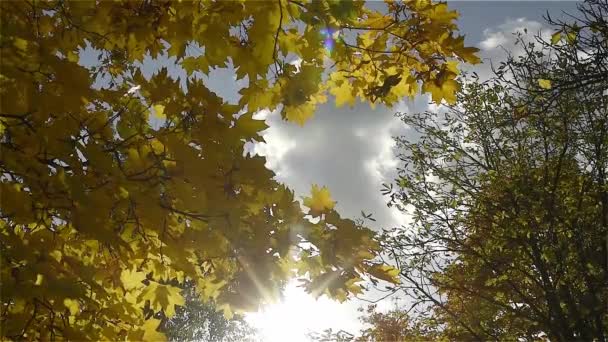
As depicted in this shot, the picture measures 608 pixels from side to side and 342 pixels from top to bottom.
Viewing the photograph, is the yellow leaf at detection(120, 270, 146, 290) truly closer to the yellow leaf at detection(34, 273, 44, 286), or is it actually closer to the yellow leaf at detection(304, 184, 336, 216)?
the yellow leaf at detection(34, 273, 44, 286)

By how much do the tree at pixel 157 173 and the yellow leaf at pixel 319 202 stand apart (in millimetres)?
12

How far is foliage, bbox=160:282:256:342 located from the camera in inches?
665

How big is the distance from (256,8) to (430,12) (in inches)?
→ 51.0

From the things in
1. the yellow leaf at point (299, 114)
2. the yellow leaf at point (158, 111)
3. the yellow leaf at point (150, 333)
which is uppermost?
the yellow leaf at point (158, 111)

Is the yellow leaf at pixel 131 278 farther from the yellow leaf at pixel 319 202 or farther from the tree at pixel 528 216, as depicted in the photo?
the tree at pixel 528 216

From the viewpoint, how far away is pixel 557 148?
7781 millimetres

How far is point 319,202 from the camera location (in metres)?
2.12

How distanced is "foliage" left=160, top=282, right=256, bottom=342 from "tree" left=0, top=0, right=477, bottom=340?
13.9 metres

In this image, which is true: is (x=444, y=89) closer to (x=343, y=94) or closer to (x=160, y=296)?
(x=343, y=94)

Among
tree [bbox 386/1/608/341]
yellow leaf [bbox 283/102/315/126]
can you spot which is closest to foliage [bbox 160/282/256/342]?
tree [bbox 386/1/608/341]

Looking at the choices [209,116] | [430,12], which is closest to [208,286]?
[209,116]

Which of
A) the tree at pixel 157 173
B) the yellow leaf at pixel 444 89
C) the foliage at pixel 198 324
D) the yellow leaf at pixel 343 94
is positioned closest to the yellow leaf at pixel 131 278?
the tree at pixel 157 173

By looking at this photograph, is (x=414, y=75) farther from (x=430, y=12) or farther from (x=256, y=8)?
(x=256, y=8)

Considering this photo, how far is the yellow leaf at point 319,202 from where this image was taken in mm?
2119
